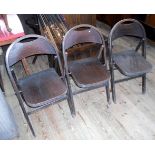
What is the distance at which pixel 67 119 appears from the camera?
1831 mm

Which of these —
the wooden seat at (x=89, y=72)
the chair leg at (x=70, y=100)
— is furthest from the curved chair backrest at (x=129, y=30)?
the chair leg at (x=70, y=100)

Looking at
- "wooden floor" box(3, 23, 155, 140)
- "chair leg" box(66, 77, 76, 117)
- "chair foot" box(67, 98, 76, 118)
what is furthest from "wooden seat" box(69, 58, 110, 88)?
"wooden floor" box(3, 23, 155, 140)

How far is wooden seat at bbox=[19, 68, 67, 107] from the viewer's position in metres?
1.47

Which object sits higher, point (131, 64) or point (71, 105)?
point (131, 64)

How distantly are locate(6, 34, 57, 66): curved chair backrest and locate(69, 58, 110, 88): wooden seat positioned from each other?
26 centimetres

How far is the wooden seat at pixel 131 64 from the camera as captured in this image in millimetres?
1736

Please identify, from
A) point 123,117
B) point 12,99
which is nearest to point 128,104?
point 123,117

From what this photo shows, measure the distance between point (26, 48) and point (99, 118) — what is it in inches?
34.3

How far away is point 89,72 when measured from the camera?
68.1 inches

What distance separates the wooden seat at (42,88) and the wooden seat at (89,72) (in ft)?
0.48

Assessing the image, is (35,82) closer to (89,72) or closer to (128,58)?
(89,72)

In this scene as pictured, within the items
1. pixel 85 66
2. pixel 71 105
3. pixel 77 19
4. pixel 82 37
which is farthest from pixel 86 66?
pixel 77 19

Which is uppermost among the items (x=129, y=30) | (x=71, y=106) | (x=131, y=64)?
(x=129, y=30)
